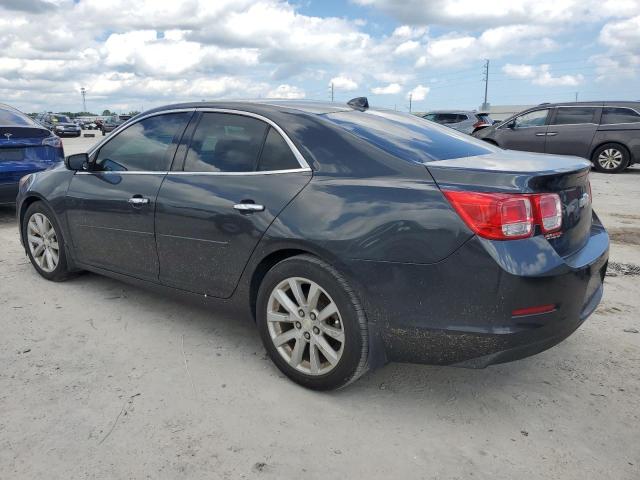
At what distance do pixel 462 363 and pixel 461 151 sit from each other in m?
1.25

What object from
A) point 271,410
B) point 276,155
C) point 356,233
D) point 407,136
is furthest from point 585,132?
point 271,410

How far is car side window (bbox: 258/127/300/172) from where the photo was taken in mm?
3002

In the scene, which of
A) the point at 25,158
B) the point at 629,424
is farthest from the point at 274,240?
the point at 25,158

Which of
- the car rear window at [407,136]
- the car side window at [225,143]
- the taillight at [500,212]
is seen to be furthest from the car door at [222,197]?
the taillight at [500,212]

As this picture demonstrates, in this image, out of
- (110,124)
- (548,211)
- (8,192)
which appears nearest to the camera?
(548,211)

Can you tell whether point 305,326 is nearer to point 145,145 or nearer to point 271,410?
point 271,410

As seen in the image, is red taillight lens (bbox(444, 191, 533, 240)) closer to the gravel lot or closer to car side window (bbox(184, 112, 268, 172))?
the gravel lot

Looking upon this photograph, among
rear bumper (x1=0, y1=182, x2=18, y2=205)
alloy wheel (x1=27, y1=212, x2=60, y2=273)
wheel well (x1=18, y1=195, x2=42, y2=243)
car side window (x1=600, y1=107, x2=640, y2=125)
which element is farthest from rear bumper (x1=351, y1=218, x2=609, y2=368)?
car side window (x1=600, y1=107, x2=640, y2=125)

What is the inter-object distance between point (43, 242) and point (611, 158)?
1237 cm

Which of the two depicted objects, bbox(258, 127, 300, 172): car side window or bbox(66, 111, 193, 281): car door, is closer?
bbox(258, 127, 300, 172): car side window

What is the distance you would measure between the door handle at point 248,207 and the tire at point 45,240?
2.17m

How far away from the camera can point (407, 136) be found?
3.10 meters

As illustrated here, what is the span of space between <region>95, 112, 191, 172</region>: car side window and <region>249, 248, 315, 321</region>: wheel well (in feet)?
3.50

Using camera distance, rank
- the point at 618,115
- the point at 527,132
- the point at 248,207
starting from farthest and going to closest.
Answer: the point at 527,132
the point at 618,115
the point at 248,207
